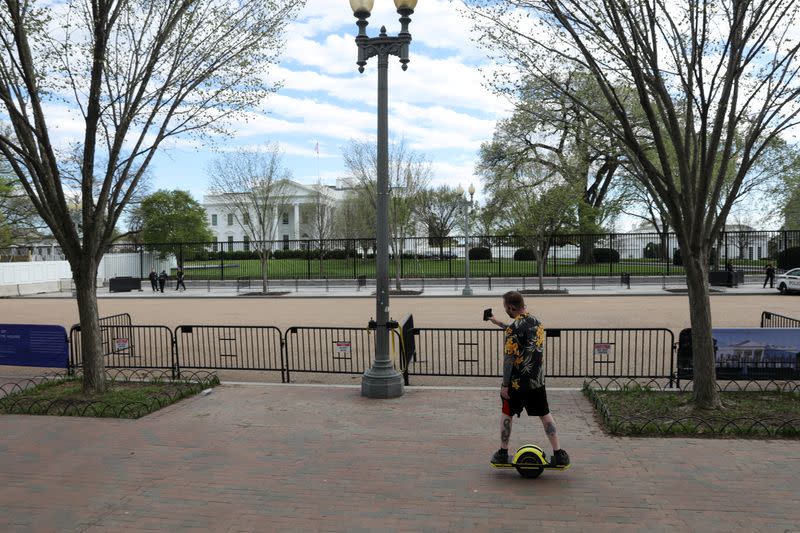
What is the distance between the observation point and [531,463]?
17.1 ft

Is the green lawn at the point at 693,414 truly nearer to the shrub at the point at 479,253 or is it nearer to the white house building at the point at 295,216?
the shrub at the point at 479,253

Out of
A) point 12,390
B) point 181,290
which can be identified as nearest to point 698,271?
point 12,390

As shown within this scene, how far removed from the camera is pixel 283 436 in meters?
6.63

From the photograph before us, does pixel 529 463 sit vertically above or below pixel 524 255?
below

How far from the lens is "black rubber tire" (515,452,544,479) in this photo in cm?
521

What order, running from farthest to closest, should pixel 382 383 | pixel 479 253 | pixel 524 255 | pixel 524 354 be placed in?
pixel 479 253, pixel 524 255, pixel 382 383, pixel 524 354

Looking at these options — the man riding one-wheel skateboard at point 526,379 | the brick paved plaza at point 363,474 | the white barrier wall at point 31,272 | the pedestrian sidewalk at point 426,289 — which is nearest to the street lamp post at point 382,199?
the brick paved plaza at point 363,474

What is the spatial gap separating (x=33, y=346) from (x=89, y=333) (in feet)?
9.09

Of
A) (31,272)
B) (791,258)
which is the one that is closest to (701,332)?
(791,258)

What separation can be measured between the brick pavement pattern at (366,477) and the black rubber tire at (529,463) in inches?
4.2

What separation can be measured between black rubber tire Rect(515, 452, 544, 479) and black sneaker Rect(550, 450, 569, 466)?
0.14 meters

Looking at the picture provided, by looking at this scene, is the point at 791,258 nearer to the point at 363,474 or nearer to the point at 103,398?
the point at 363,474

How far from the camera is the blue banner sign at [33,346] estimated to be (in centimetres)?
1010

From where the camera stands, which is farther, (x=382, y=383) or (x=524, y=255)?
(x=524, y=255)
